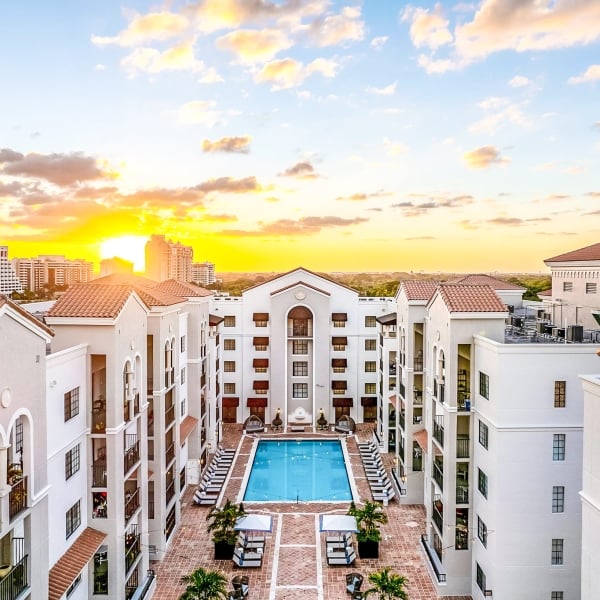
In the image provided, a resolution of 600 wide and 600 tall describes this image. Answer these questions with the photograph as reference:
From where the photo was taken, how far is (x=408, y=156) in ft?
108

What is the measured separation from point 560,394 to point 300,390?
27857 millimetres

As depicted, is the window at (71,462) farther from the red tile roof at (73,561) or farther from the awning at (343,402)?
the awning at (343,402)

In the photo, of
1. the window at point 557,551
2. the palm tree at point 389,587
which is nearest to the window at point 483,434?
the window at point 557,551

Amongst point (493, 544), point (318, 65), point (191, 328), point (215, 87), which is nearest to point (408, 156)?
point (318, 65)

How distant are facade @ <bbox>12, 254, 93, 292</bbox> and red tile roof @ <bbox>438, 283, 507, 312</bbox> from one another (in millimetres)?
50597

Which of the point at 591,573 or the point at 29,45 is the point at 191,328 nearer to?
the point at 29,45

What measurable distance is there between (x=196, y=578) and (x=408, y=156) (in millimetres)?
25919

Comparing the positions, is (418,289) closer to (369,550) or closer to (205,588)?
(369,550)

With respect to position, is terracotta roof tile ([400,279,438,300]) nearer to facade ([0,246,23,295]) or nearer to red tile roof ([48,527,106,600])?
red tile roof ([48,527,106,600])

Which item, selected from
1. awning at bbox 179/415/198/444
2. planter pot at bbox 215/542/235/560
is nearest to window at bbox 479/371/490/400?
planter pot at bbox 215/542/235/560

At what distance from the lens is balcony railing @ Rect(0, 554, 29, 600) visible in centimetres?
1102

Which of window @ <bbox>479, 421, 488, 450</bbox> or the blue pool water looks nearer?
window @ <bbox>479, 421, 488, 450</bbox>

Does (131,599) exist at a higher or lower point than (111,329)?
lower

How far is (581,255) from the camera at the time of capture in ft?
85.5
